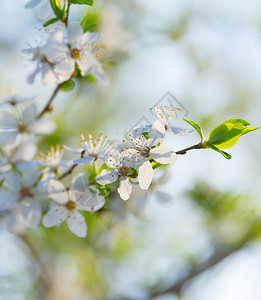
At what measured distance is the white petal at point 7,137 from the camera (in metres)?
0.99

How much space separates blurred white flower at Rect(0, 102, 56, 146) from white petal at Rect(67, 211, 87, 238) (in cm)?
25

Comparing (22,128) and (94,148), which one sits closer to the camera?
(94,148)

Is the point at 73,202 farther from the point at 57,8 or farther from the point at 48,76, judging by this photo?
the point at 57,8

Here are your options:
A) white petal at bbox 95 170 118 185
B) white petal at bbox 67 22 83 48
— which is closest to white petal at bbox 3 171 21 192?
white petal at bbox 95 170 118 185

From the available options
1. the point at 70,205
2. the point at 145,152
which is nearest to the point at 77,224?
the point at 70,205

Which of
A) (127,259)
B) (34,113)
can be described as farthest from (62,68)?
(127,259)

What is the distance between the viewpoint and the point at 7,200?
917mm

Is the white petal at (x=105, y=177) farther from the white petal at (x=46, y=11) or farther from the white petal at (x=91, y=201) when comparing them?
the white petal at (x=46, y=11)

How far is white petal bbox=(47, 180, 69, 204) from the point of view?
0.86m

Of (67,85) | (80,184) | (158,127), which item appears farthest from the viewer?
(67,85)

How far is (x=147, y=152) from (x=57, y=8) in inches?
15.6

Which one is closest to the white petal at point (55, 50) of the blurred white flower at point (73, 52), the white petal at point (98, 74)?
the blurred white flower at point (73, 52)

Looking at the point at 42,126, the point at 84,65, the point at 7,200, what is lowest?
the point at 7,200

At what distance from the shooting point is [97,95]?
226 centimetres
